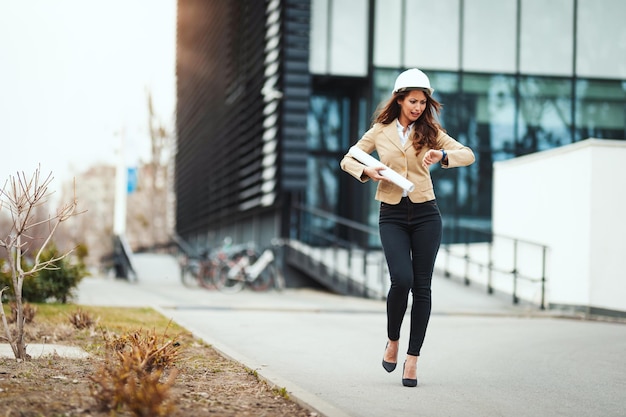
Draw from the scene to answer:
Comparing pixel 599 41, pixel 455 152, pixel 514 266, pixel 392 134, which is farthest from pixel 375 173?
pixel 599 41

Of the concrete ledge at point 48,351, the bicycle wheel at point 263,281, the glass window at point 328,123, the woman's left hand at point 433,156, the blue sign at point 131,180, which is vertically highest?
the glass window at point 328,123

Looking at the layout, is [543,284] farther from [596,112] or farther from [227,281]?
[596,112]

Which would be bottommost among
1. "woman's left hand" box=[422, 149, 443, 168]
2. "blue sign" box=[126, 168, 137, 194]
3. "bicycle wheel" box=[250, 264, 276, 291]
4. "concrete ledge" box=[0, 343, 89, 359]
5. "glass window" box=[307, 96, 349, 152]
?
"bicycle wheel" box=[250, 264, 276, 291]

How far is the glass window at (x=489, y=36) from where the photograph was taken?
23172 mm

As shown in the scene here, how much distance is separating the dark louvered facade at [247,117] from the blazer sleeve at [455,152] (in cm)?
1467

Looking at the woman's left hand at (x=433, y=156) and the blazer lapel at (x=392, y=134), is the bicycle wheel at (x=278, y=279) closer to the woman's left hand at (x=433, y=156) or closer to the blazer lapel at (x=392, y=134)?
the blazer lapel at (x=392, y=134)

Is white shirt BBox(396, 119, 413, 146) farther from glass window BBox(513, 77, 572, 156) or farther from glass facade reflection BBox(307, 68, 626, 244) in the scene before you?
glass window BBox(513, 77, 572, 156)

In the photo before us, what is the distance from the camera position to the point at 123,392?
4.47 metres

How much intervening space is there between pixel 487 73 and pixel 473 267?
6.26 metres

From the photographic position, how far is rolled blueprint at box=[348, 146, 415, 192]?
600 cm

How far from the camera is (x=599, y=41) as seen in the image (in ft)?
77.4

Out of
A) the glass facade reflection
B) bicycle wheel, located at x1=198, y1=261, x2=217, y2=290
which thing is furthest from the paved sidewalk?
the glass facade reflection

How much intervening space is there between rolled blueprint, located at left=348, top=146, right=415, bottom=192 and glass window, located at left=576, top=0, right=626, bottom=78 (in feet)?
60.2

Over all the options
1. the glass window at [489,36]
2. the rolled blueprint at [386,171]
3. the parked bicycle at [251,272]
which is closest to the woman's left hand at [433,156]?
the rolled blueprint at [386,171]
